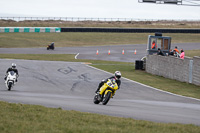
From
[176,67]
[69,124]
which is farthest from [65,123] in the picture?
[176,67]

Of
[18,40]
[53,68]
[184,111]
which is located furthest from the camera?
[18,40]

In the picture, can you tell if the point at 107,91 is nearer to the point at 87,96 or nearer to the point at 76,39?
the point at 87,96

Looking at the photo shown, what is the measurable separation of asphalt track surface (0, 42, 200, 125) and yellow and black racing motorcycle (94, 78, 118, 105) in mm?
383

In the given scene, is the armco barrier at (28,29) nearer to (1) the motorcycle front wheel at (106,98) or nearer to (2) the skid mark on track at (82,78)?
(2) the skid mark on track at (82,78)

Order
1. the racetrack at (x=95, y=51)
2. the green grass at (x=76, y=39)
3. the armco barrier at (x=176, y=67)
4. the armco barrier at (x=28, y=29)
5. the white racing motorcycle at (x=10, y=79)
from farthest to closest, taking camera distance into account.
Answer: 1. the armco barrier at (x=28, y=29)
2. the green grass at (x=76, y=39)
3. the racetrack at (x=95, y=51)
4. the armco barrier at (x=176, y=67)
5. the white racing motorcycle at (x=10, y=79)

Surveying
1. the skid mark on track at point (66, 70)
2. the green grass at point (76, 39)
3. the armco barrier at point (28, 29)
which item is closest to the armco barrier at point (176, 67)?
the skid mark on track at point (66, 70)

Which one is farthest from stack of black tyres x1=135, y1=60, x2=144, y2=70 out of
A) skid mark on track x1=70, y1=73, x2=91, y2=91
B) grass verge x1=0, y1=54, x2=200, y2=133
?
grass verge x1=0, y1=54, x2=200, y2=133

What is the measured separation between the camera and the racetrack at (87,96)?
12.6 metres

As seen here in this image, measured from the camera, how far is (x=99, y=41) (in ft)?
232

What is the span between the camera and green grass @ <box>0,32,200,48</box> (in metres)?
64.9

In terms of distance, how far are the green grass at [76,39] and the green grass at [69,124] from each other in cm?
5175

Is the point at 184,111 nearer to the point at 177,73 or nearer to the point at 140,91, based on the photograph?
the point at 140,91

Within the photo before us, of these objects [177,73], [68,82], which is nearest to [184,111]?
[68,82]

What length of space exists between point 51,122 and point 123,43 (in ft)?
196
